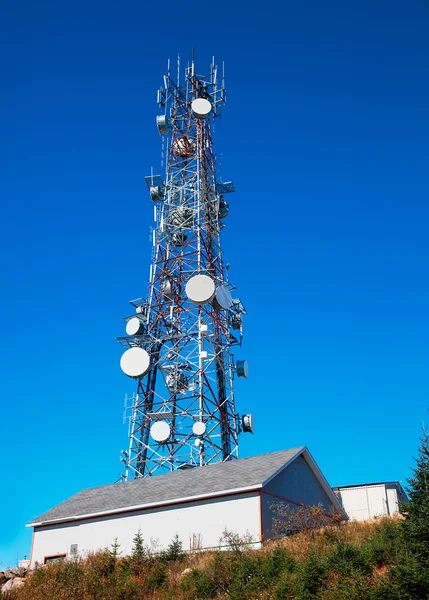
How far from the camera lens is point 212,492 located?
2523 centimetres

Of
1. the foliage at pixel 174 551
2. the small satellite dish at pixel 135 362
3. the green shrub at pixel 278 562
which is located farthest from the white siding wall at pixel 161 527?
the small satellite dish at pixel 135 362

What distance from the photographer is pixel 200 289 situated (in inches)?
1478

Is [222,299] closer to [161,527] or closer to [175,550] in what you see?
[161,527]

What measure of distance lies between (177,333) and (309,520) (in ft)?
59.0

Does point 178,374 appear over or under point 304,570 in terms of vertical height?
over

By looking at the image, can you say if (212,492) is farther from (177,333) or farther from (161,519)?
(177,333)

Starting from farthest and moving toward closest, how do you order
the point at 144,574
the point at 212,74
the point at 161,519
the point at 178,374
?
the point at 212,74 < the point at 178,374 < the point at 161,519 < the point at 144,574

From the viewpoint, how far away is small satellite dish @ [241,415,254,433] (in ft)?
125

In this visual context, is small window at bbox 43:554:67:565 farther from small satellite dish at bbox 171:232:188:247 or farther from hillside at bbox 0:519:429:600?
small satellite dish at bbox 171:232:188:247

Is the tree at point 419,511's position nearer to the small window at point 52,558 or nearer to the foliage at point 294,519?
the foliage at point 294,519

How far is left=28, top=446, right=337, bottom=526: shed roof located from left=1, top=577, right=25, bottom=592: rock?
3.99m

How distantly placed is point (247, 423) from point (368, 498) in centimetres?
718

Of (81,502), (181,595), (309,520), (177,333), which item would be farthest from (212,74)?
(181,595)

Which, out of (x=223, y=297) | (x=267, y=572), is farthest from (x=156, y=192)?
(x=267, y=572)
